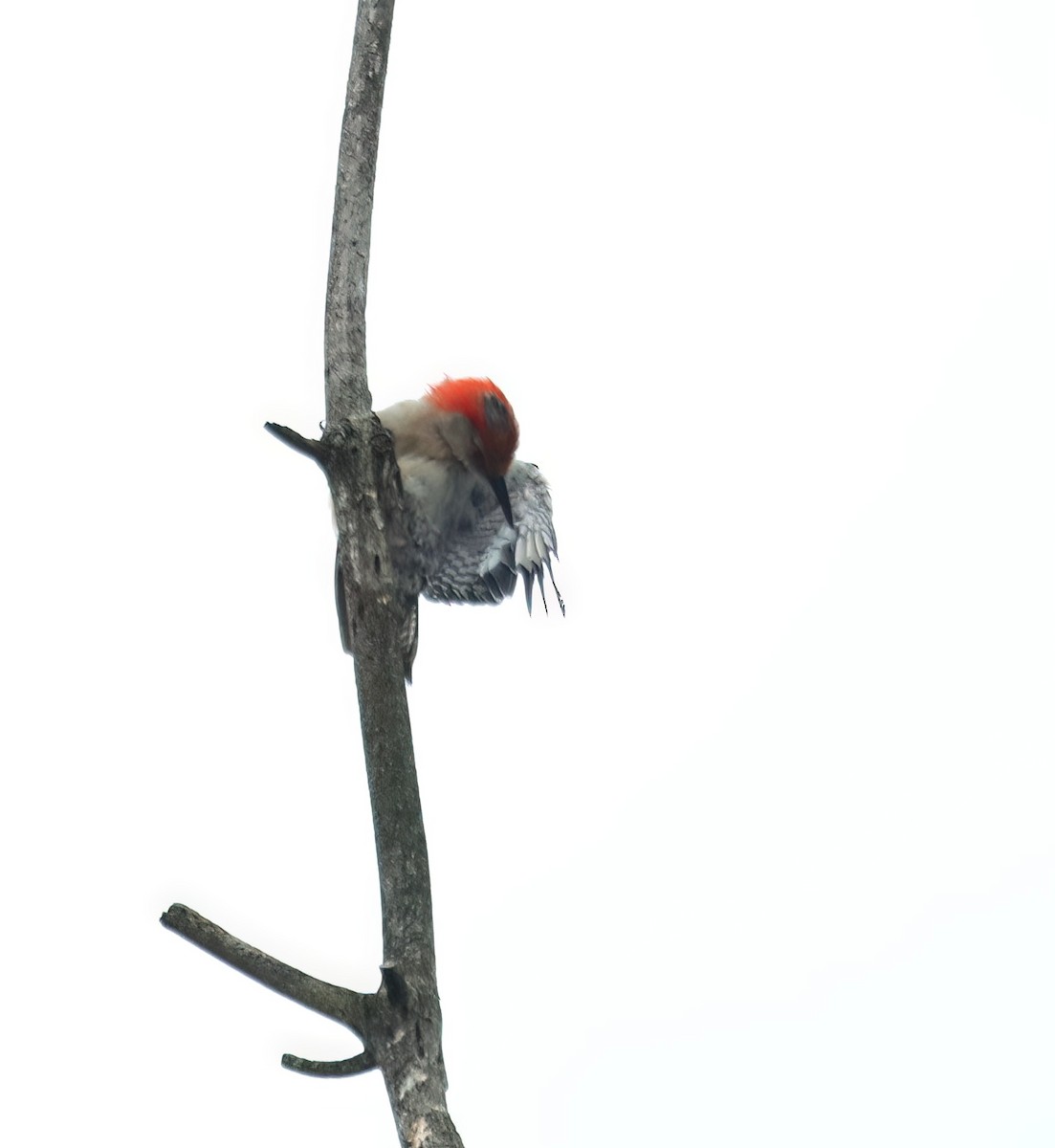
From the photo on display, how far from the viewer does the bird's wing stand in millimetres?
6914

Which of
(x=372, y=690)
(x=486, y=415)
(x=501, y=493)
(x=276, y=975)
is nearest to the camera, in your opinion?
(x=276, y=975)

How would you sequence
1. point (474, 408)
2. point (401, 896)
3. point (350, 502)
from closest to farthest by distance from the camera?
1. point (401, 896)
2. point (350, 502)
3. point (474, 408)

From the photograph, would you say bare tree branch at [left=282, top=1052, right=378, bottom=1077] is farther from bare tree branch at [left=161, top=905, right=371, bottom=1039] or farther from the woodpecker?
the woodpecker

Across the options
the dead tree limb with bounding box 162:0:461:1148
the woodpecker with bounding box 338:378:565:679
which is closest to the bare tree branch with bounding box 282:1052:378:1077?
the dead tree limb with bounding box 162:0:461:1148

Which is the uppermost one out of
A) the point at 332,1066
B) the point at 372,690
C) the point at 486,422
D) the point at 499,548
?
the point at 486,422

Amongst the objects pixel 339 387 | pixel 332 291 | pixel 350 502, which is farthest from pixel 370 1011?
pixel 332 291

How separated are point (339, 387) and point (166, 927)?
185 cm

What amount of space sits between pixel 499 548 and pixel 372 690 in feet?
8.08

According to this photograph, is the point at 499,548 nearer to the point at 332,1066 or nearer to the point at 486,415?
the point at 486,415

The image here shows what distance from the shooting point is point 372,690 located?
4.73 meters

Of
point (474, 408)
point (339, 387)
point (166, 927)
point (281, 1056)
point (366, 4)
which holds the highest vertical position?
point (366, 4)

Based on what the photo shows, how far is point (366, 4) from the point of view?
5.38m

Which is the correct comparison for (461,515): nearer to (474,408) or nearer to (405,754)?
(474,408)

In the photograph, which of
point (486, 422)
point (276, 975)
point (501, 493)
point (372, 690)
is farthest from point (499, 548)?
point (276, 975)
